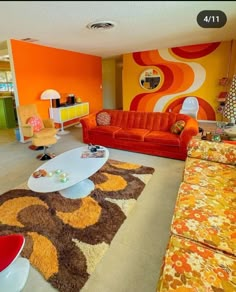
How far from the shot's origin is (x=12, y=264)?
124cm

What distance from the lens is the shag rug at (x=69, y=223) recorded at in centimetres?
147

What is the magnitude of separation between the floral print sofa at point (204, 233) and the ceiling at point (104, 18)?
207 centimetres

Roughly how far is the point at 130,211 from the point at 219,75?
536 centimetres

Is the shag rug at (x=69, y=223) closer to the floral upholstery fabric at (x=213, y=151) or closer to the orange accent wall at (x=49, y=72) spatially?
the floral upholstery fabric at (x=213, y=151)

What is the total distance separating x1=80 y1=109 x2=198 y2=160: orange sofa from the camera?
331 centimetres

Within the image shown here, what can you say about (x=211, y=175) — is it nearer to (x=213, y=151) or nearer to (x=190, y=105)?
(x=213, y=151)

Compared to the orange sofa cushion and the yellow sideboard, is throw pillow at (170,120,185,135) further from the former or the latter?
the yellow sideboard

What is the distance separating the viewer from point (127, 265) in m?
1.50

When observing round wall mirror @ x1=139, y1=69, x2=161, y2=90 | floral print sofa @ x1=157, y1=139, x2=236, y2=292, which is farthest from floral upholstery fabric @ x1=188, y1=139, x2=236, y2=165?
round wall mirror @ x1=139, y1=69, x2=161, y2=90

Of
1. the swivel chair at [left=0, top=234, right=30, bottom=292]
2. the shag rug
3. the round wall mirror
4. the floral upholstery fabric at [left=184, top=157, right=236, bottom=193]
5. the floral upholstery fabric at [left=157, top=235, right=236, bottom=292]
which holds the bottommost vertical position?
the shag rug

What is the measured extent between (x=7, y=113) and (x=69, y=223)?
4.94 metres

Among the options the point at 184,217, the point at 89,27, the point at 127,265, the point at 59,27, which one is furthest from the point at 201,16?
the point at 127,265

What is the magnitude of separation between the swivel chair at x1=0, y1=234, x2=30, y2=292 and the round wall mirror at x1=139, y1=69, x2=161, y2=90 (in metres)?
6.30

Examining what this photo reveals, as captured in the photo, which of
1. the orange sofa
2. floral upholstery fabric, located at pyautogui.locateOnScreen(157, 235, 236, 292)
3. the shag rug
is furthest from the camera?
the orange sofa
